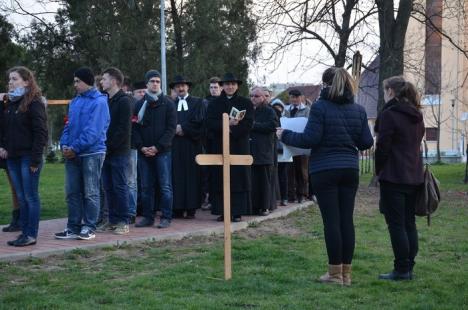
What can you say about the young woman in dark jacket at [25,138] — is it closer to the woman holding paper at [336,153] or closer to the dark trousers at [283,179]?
the woman holding paper at [336,153]

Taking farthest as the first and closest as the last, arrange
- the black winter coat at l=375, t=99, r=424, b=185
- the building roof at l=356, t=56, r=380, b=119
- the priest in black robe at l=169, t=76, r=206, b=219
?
1. the building roof at l=356, t=56, r=380, b=119
2. the priest in black robe at l=169, t=76, r=206, b=219
3. the black winter coat at l=375, t=99, r=424, b=185

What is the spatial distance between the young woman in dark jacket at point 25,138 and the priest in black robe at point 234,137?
2.64 metres

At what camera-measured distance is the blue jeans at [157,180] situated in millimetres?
9516

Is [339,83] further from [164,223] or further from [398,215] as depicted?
[164,223]

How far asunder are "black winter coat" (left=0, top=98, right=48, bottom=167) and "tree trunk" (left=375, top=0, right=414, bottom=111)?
35.0 ft

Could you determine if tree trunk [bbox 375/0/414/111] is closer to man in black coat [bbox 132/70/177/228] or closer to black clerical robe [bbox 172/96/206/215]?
black clerical robe [bbox 172/96/206/215]

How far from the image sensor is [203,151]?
10.9 metres

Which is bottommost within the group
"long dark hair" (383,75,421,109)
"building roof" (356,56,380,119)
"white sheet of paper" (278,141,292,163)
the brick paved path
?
the brick paved path

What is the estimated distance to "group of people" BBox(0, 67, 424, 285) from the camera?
251 inches

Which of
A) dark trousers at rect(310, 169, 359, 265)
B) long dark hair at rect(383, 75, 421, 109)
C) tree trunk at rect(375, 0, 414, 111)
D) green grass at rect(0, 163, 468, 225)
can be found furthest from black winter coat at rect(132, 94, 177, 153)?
tree trunk at rect(375, 0, 414, 111)

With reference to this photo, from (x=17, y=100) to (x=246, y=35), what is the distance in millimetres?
22200

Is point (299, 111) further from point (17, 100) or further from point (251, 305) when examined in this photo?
point (251, 305)

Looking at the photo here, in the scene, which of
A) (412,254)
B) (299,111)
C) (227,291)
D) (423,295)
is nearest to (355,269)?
(412,254)

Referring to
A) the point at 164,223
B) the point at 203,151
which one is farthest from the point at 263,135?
the point at 164,223
